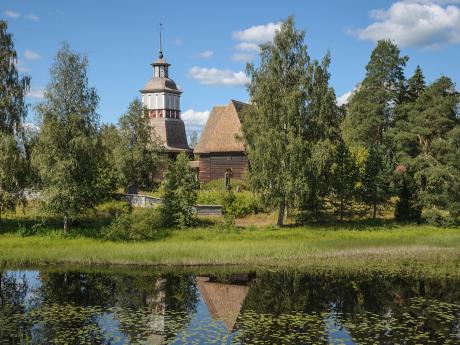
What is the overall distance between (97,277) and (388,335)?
13.6 metres

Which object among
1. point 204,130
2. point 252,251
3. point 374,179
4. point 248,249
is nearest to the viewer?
point 252,251

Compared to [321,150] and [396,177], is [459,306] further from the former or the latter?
[396,177]

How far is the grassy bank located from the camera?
26188 mm

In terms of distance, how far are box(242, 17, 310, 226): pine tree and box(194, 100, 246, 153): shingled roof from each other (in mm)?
11904

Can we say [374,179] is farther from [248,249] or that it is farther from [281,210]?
[248,249]

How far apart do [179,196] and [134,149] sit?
44.6 feet

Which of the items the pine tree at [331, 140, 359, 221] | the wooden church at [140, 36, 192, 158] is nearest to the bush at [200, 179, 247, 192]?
the pine tree at [331, 140, 359, 221]

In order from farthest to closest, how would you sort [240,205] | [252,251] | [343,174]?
[240,205] → [343,174] → [252,251]

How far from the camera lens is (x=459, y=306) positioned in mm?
18188

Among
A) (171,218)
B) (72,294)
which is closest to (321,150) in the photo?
(171,218)

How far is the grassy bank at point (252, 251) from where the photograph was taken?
85.9 ft

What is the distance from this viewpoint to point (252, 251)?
91.5 feet

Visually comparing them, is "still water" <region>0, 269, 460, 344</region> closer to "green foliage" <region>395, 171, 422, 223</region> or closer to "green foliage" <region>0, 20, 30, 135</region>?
"green foliage" <region>0, 20, 30, 135</region>

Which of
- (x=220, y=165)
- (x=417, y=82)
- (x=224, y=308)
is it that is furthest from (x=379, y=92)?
(x=224, y=308)
